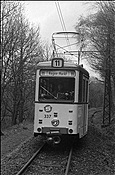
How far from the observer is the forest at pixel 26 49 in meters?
20.7

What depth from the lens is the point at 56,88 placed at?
10977 mm

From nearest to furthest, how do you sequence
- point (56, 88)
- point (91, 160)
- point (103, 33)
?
1. point (91, 160)
2. point (56, 88)
3. point (103, 33)

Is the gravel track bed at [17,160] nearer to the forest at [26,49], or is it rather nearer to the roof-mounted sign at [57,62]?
the roof-mounted sign at [57,62]

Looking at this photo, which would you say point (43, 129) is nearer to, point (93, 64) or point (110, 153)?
point (110, 153)

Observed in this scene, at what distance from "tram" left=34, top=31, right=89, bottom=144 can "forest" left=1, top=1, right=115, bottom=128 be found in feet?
26.9

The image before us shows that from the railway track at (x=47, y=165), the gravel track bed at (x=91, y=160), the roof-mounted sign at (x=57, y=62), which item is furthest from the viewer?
the roof-mounted sign at (x=57, y=62)

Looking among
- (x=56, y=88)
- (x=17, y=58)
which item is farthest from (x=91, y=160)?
(x=17, y=58)

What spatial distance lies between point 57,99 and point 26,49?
20.4 metres

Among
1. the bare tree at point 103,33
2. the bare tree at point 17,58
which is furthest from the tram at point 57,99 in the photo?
the bare tree at point 17,58

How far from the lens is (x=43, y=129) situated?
1069 cm

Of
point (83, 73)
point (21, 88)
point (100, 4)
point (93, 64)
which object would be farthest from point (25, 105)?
point (83, 73)

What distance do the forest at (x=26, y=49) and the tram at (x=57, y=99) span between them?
8.21 m

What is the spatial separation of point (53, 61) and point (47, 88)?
0.89m

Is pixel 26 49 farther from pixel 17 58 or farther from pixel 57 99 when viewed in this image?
pixel 57 99
